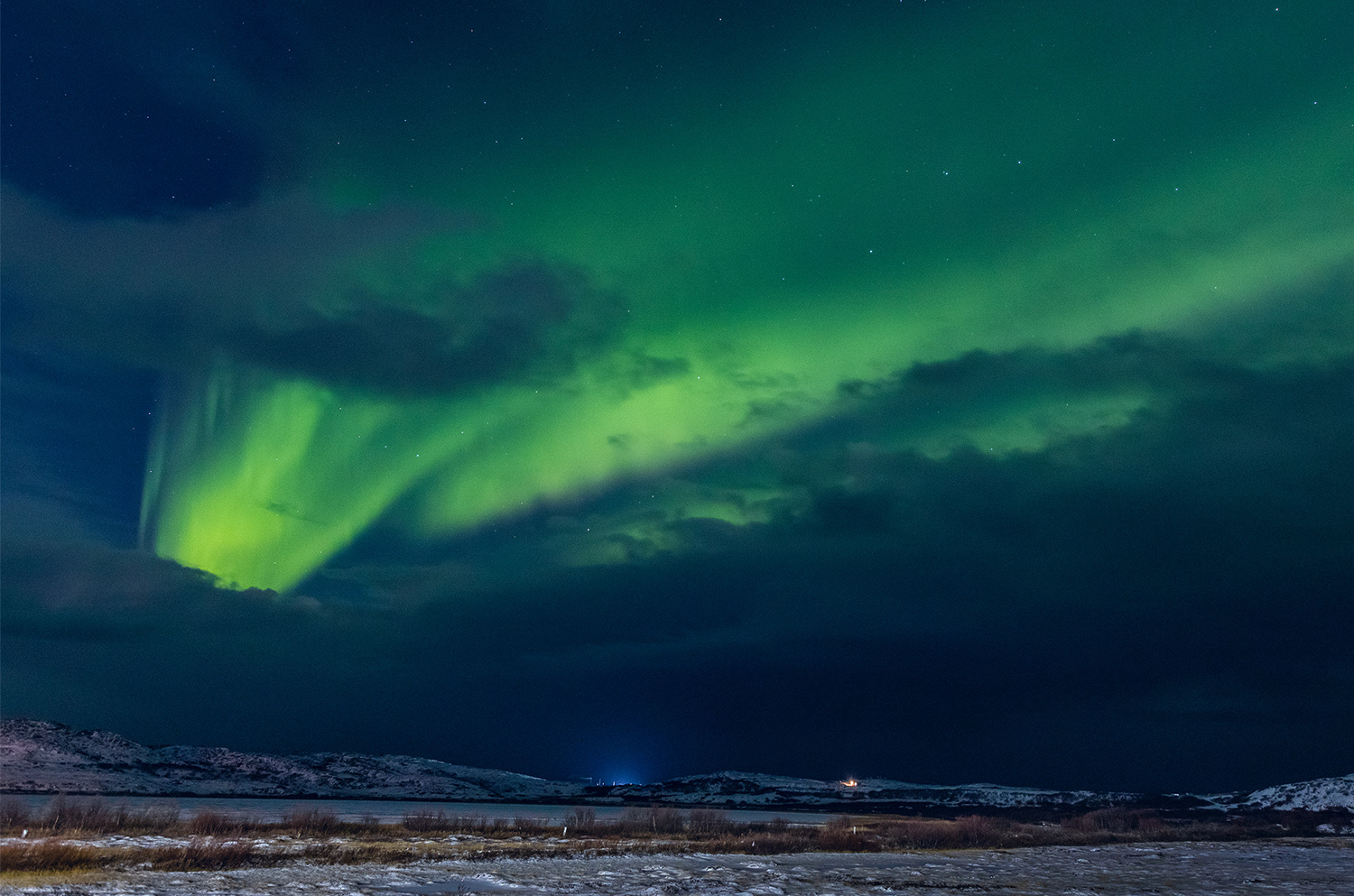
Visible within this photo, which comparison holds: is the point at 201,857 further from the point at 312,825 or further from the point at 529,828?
the point at 529,828

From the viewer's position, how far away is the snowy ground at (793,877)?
3306cm

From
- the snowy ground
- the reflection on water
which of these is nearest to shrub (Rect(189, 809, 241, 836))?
the reflection on water

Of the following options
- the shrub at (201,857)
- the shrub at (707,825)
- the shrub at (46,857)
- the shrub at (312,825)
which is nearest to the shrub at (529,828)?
the shrub at (707,825)

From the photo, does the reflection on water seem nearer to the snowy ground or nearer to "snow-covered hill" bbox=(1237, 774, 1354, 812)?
the snowy ground

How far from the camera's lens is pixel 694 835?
6825 cm

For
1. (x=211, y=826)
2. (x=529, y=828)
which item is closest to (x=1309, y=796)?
(x=529, y=828)

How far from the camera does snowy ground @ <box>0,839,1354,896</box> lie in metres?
33.1

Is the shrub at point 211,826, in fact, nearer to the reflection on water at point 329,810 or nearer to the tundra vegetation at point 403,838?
the tundra vegetation at point 403,838

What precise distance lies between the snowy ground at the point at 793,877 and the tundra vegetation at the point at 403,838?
3.38 meters

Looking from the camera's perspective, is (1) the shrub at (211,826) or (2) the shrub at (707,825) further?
(2) the shrub at (707,825)

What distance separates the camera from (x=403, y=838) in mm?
57344

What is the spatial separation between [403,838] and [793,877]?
91.2 feet

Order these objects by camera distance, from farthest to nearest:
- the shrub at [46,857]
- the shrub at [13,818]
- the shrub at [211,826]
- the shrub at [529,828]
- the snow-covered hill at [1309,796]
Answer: the snow-covered hill at [1309,796] → the shrub at [529,828] → the shrub at [211,826] → the shrub at [13,818] → the shrub at [46,857]

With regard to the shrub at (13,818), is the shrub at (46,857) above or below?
above
